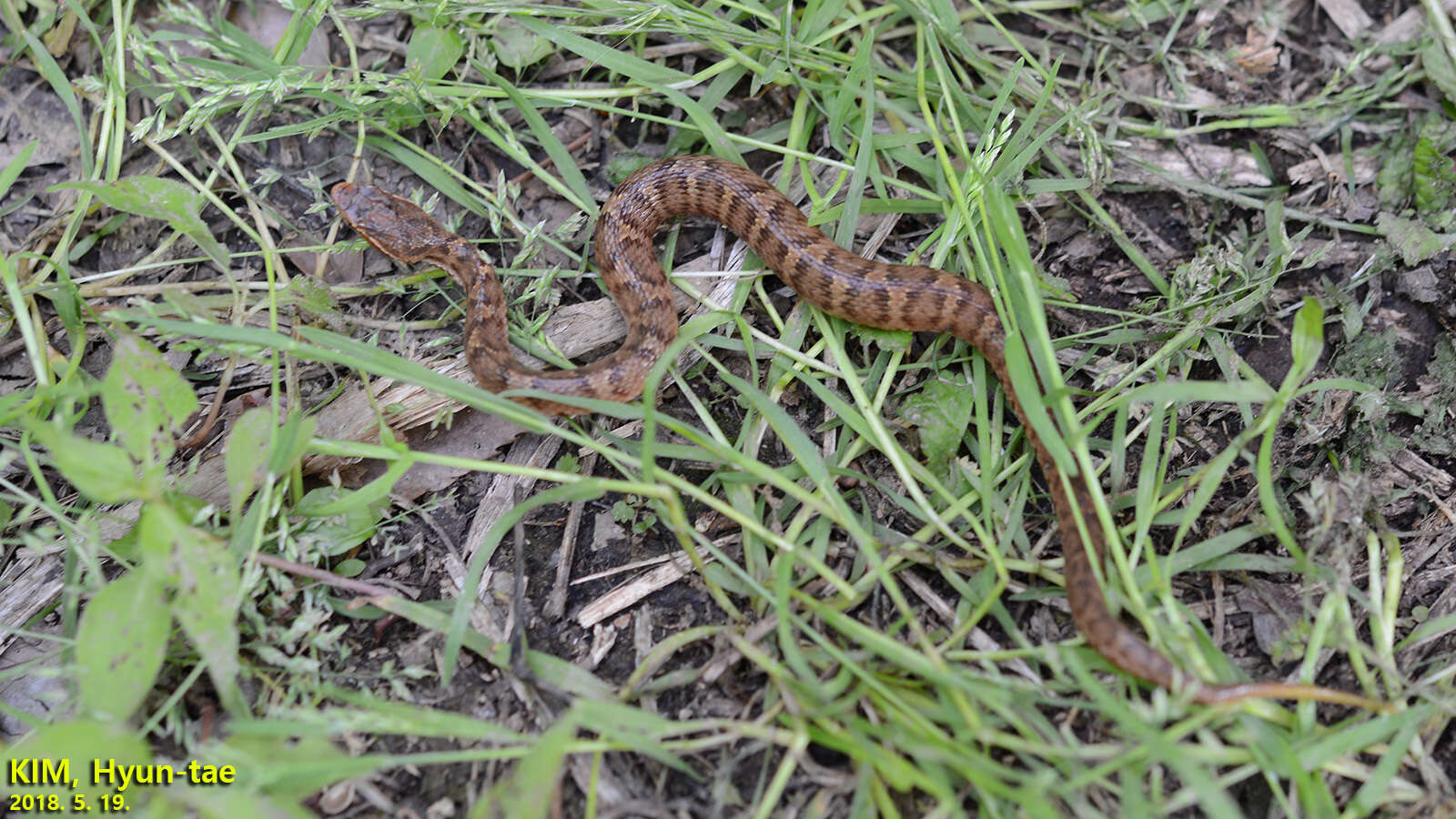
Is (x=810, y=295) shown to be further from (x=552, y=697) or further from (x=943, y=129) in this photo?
(x=552, y=697)

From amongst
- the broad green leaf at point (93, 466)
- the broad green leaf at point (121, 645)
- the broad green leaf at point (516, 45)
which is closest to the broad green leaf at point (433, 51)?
the broad green leaf at point (516, 45)

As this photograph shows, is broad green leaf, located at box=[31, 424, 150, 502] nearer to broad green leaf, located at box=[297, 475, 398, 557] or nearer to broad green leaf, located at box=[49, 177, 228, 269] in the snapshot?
broad green leaf, located at box=[297, 475, 398, 557]

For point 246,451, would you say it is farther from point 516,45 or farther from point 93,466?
point 516,45

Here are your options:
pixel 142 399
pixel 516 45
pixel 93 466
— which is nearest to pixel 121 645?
pixel 93 466

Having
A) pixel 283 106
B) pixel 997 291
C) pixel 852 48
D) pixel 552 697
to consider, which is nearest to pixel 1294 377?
pixel 997 291

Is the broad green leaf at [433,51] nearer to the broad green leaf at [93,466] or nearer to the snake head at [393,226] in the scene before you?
the snake head at [393,226]

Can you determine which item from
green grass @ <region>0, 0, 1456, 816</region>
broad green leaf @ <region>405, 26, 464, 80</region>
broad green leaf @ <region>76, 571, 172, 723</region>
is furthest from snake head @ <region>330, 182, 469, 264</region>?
broad green leaf @ <region>76, 571, 172, 723</region>

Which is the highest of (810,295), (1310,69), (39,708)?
(1310,69)
